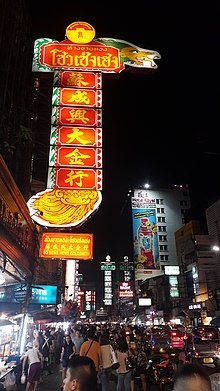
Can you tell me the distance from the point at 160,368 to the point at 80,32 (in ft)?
47.7

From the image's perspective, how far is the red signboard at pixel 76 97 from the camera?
13.2 metres

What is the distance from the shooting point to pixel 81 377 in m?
2.61

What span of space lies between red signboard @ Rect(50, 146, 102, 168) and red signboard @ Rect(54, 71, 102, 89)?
3.09m

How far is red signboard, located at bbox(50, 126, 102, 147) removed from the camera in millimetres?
12406

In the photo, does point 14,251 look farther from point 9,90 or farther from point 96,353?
point 9,90

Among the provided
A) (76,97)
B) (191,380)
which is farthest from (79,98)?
(191,380)

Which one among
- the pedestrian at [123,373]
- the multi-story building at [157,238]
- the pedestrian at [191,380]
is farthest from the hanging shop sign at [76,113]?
the multi-story building at [157,238]

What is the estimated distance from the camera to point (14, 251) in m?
11.5

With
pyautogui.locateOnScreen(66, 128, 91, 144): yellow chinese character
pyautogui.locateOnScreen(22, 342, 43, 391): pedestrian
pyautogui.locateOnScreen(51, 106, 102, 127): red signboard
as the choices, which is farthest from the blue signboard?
pyautogui.locateOnScreen(51, 106, 102, 127): red signboard

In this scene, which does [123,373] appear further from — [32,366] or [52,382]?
[52,382]

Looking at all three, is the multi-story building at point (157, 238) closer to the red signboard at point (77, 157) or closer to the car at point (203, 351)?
the car at point (203, 351)

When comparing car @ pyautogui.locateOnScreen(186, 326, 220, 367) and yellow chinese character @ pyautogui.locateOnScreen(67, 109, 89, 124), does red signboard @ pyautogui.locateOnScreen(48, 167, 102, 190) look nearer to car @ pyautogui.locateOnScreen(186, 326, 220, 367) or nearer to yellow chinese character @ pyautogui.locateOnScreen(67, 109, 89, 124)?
yellow chinese character @ pyautogui.locateOnScreen(67, 109, 89, 124)

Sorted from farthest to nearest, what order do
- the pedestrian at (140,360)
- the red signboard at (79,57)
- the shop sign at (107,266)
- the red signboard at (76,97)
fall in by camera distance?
the shop sign at (107,266), the red signboard at (79,57), the red signboard at (76,97), the pedestrian at (140,360)

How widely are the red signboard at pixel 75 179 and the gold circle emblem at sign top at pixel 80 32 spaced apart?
675 centimetres
